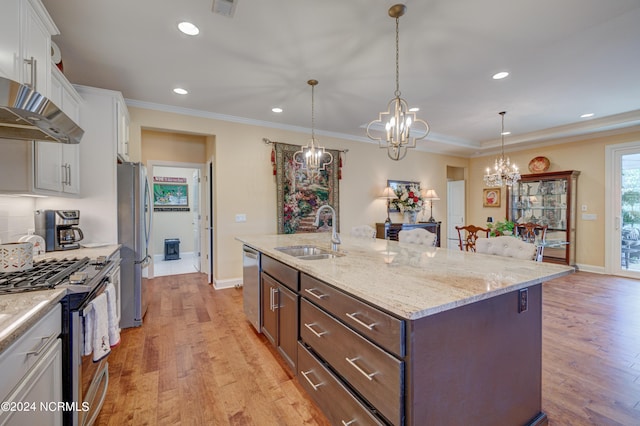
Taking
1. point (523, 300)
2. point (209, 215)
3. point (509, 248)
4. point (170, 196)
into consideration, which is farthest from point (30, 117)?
point (170, 196)

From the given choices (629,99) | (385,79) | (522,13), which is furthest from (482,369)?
(629,99)

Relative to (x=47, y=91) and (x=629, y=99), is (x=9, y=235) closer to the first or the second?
(x=47, y=91)

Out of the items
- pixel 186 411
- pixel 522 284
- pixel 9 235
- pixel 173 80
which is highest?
pixel 173 80

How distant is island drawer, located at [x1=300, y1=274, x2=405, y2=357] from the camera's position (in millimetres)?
1084

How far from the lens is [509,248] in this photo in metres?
2.11

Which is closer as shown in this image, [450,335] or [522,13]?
[450,335]

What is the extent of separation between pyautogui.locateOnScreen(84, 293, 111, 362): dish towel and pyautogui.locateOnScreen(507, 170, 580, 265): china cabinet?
659 cm

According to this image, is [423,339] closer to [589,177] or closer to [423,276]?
[423,276]

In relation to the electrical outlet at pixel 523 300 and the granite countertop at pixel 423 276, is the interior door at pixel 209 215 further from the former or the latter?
the electrical outlet at pixel 523 300

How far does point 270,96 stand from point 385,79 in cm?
149

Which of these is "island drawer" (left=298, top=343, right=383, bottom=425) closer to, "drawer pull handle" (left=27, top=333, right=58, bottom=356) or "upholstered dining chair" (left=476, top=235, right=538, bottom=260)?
"drawer pull handle" (left=27, top=333, right=58, bottom=356)

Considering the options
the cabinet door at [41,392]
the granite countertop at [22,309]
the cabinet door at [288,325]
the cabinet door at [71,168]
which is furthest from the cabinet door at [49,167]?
the cabinet door at [288,325]

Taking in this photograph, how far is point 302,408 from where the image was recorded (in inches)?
69.7

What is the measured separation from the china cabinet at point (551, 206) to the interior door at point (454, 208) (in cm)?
118
